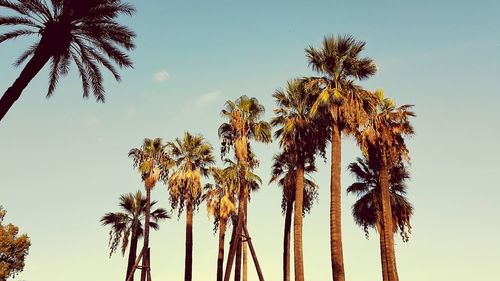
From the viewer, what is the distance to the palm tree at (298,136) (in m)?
25.0

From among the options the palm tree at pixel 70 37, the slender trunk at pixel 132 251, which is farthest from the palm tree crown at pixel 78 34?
the slender trunk at pixel 132 251

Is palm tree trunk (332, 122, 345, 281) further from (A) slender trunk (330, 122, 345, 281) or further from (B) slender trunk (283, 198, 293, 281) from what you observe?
(B) slender trunk (283, 198, 293, 281)

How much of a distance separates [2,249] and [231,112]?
2983cm

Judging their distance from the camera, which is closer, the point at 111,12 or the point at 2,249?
the point at 111,12

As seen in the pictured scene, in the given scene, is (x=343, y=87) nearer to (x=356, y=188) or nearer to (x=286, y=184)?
(x=286, y=184)

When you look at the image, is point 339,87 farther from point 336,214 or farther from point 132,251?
point 132,251

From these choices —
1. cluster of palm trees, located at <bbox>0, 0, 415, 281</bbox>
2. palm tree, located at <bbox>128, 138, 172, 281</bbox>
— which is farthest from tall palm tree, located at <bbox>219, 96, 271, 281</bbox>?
palm tree, located at <bbox>128, 138, 172, 281</bbox>

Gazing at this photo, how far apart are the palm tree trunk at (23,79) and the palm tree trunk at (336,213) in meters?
14.2

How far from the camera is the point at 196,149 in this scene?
36.4 meters

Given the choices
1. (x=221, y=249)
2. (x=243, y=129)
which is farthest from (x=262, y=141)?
(x=221, y=249)

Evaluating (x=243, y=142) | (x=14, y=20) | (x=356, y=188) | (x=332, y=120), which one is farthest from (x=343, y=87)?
(x=14, y=20)

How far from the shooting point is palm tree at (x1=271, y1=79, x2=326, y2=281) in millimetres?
25016

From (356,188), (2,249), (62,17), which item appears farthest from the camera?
(2,249)

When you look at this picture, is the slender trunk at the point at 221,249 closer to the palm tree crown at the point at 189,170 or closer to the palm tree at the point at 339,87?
the palm tree crown at the point at 189,170
